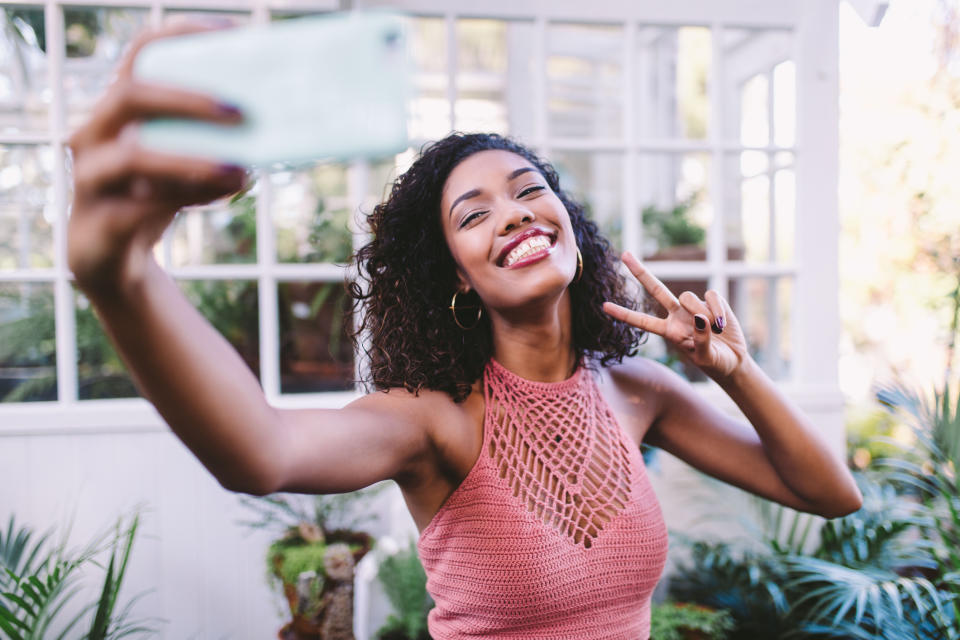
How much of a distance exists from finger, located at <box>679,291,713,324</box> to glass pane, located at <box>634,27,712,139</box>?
4.98 m

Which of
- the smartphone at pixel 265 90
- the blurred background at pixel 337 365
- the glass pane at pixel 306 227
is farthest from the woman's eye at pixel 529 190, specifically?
the glass pane at pixel 306 227

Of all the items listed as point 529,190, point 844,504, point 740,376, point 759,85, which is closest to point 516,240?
point 529,190

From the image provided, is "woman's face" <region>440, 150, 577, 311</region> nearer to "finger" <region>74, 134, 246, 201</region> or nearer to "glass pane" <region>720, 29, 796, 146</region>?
"finger" <region>74, 134, 246, 201</region>

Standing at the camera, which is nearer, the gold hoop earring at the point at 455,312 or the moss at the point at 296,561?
the gold hoop earring at the point at 455,312

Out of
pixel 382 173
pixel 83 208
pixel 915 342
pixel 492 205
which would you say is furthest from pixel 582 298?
pixel 915 342

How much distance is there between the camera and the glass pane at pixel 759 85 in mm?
3260

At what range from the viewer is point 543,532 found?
1.11 m

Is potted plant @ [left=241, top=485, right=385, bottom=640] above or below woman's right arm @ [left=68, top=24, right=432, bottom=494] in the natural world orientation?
below

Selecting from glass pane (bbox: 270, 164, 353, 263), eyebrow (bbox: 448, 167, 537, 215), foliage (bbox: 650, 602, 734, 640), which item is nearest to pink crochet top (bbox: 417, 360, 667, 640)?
eyebrow (bbox: 448, 167, 537, 215)

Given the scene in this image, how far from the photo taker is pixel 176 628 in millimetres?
2717

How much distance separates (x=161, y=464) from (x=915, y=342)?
7334 mm

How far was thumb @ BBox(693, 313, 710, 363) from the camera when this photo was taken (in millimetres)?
1086

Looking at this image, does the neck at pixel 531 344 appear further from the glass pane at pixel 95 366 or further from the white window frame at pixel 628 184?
the glass pane at pixel 95 366

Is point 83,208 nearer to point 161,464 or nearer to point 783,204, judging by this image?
point 161,464
